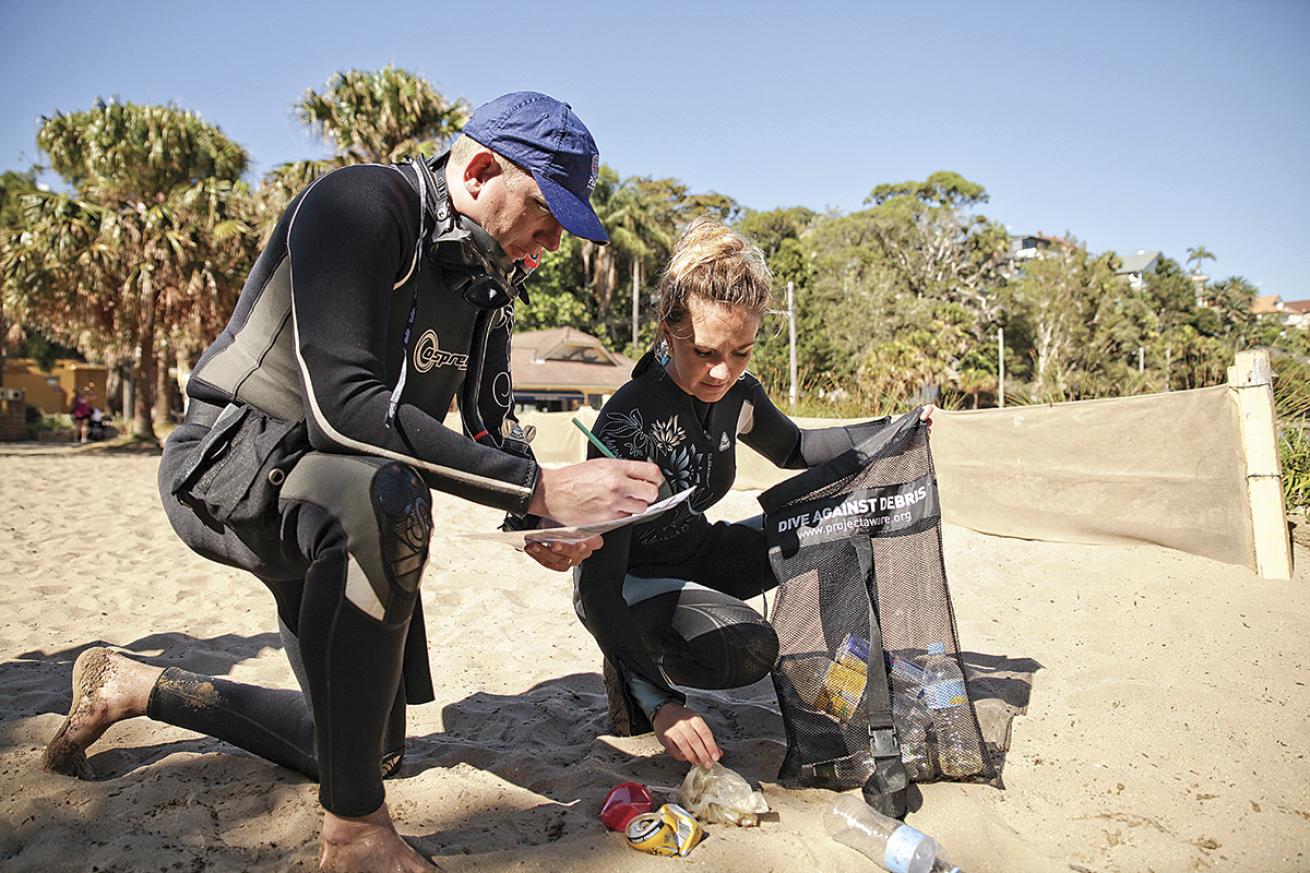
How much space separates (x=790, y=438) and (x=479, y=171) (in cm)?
158

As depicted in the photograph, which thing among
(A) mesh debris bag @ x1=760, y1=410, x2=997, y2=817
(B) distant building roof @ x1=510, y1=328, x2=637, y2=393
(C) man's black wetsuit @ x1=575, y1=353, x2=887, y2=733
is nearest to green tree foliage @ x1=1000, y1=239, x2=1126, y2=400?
(B) distant building roof @ x1=510, y1=328, x2=637, y2=393

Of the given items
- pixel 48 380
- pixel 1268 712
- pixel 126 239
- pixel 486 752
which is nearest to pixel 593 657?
pixel 486 752

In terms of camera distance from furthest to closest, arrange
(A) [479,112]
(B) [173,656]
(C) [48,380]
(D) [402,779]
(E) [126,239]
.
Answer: (C) [48,380] < (E) [126,239] < (B) [173,656] < (D) [402,779] < (A) [479,112]

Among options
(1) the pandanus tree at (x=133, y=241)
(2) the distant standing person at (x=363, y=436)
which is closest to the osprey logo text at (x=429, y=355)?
(2) the distant standing person at (x=363, y=436)

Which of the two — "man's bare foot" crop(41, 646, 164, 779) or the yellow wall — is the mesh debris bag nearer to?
"man's bare foot" crop(41, 646, 164, 779)

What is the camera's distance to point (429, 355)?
80.1 inches

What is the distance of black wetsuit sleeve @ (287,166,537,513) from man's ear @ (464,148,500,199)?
237 millimetres

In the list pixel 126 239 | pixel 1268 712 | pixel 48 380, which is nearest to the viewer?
pixel 1268 712

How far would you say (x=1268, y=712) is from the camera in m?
2.64

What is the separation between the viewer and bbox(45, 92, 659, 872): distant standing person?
1640 millimetres

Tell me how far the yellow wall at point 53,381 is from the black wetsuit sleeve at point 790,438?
1409 inches

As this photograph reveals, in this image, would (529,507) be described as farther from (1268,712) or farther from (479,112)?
(1268,712)

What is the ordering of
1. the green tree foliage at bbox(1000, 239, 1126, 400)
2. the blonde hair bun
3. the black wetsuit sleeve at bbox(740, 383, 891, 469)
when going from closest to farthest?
1. the blonde hair bun
2. the black wetsuit sleeve at bbox(740, 383, 891, 469)
3. the green tree foliage at bbox(1000, 239, 1126, 400)

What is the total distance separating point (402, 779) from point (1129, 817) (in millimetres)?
1857
